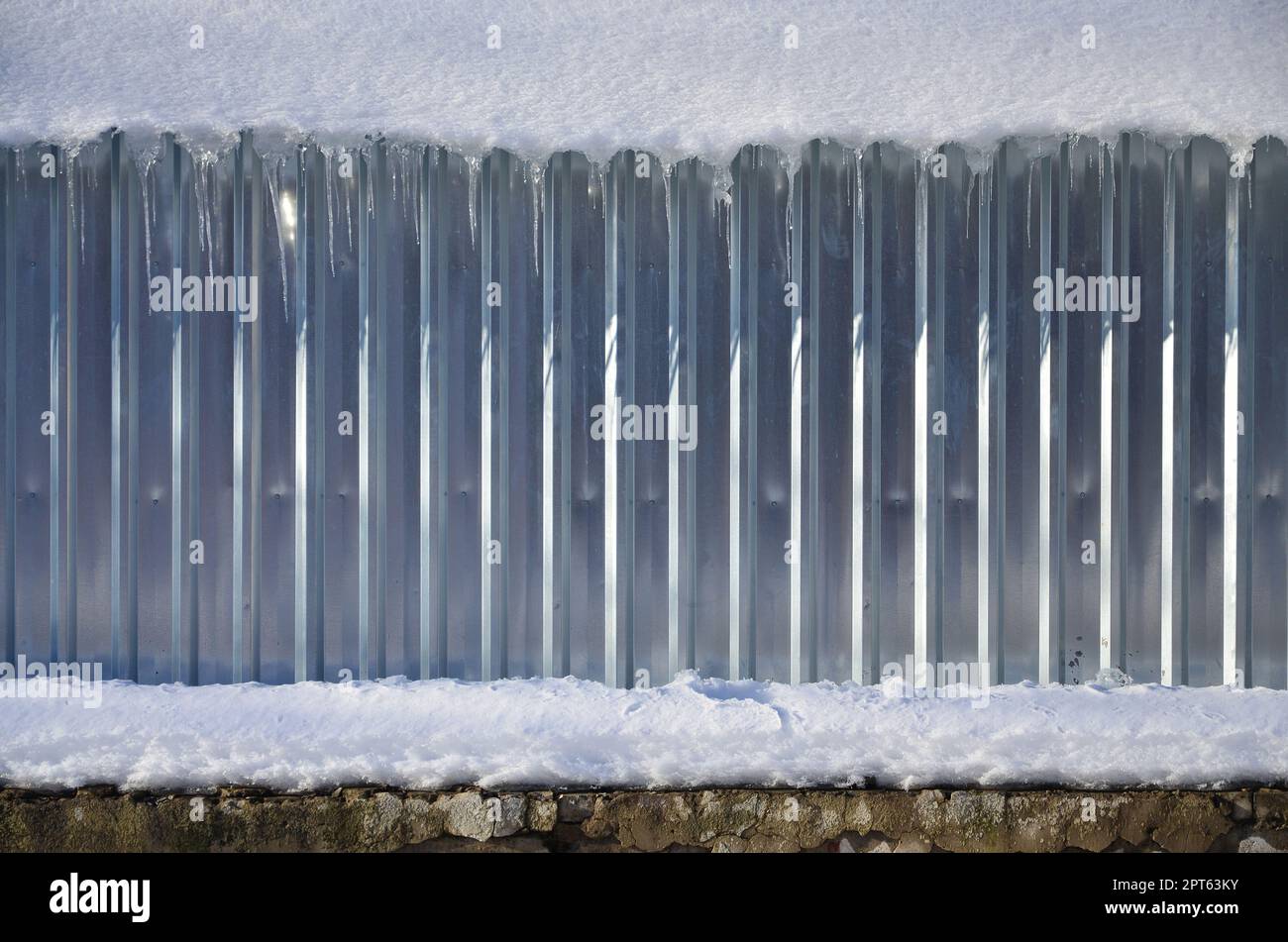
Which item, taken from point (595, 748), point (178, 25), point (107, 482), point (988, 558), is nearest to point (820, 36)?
point (988, 558)

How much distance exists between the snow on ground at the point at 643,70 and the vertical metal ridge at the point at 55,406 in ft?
0.90

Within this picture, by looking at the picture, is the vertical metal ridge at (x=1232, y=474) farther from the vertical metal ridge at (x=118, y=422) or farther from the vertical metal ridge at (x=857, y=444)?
the vertical metal ridge at (x=118, y=422)

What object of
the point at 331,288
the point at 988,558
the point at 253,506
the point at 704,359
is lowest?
the point at 988,558

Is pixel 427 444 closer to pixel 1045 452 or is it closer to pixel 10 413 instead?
pixel 10 413

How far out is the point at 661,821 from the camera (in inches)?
112

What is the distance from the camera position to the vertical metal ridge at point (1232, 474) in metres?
3.02

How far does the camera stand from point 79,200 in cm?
312

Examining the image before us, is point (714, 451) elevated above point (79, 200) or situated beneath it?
situated beneath

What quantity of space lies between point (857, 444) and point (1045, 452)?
2.09 feet

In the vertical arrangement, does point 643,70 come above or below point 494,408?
above

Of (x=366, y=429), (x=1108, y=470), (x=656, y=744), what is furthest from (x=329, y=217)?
(x=1108, y=470)

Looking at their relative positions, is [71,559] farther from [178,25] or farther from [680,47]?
[680,47]
